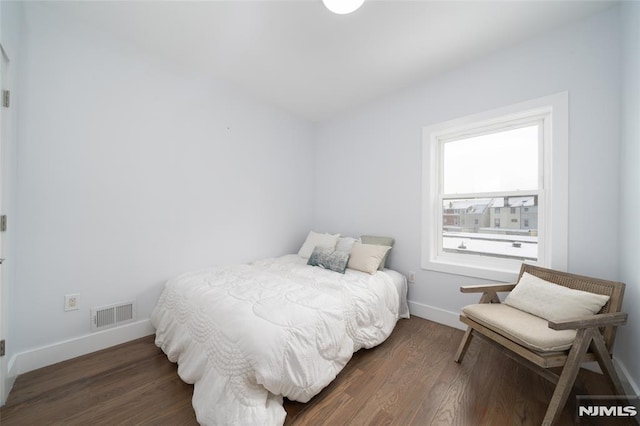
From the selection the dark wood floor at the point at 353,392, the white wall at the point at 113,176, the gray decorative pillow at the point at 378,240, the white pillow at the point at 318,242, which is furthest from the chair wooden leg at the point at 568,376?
the white wall at the point at 113,176

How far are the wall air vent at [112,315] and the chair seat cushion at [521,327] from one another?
113 inches

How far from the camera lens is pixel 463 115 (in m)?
2.37

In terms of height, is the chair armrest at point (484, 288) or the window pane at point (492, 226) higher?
the window pane at point (492, 226)

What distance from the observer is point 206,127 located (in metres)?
2.61

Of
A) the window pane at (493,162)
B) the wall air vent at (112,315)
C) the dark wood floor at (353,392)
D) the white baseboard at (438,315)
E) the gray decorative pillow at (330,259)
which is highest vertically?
the window pane at (493,162)

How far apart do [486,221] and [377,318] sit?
150 centimetres

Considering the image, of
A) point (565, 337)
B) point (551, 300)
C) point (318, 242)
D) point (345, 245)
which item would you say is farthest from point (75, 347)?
point (551, 300)

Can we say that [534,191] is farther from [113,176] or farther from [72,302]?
[72,302]

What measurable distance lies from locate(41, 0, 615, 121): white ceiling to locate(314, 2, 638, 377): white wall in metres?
0.19

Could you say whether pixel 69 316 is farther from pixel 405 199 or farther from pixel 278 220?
pixel 405 199

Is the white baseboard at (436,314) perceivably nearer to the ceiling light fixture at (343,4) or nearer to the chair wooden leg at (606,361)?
the chair wooden leg at (606,361)

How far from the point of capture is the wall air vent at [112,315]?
1.95 metres

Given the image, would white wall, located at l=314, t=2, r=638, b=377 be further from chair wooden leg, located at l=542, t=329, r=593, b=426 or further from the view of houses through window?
chair wooden leg, located at l=542, t=329, r=593, b=426

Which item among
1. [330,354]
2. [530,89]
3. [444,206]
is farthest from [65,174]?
[530,89]
